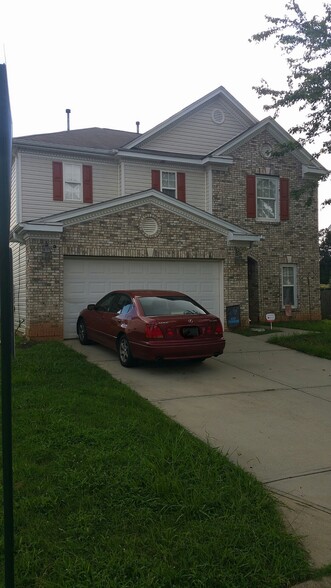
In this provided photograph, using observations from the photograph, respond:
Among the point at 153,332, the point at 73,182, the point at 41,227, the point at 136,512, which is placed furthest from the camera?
the point at 73,182

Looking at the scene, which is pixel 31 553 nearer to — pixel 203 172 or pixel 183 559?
pixel 183 559

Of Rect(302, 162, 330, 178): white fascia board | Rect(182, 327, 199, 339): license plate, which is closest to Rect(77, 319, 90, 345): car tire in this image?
Rect(182, 327, 199, 339): license plate

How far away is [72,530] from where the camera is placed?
2963 mm

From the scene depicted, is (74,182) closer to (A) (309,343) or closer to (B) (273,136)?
(B) (273,136)

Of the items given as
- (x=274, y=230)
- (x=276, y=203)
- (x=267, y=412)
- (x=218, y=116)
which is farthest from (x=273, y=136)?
(x=267, y=412)

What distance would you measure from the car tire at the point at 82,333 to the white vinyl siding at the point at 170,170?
661 cm

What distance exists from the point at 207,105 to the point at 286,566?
18.0 m

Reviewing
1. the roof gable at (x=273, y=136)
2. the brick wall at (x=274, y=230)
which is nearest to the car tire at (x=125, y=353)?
the brick wall at (x=274, y=230)

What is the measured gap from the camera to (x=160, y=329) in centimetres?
779

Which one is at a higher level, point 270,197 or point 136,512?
point 270,197

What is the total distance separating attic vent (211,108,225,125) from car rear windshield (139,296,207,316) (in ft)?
39.0

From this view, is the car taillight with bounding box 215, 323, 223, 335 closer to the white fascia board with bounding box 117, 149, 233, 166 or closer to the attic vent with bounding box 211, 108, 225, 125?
the white fascia board with bounding box 117, 149, 233, 166

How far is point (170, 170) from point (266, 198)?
3867mm

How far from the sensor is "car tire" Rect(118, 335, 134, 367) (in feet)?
27.2
